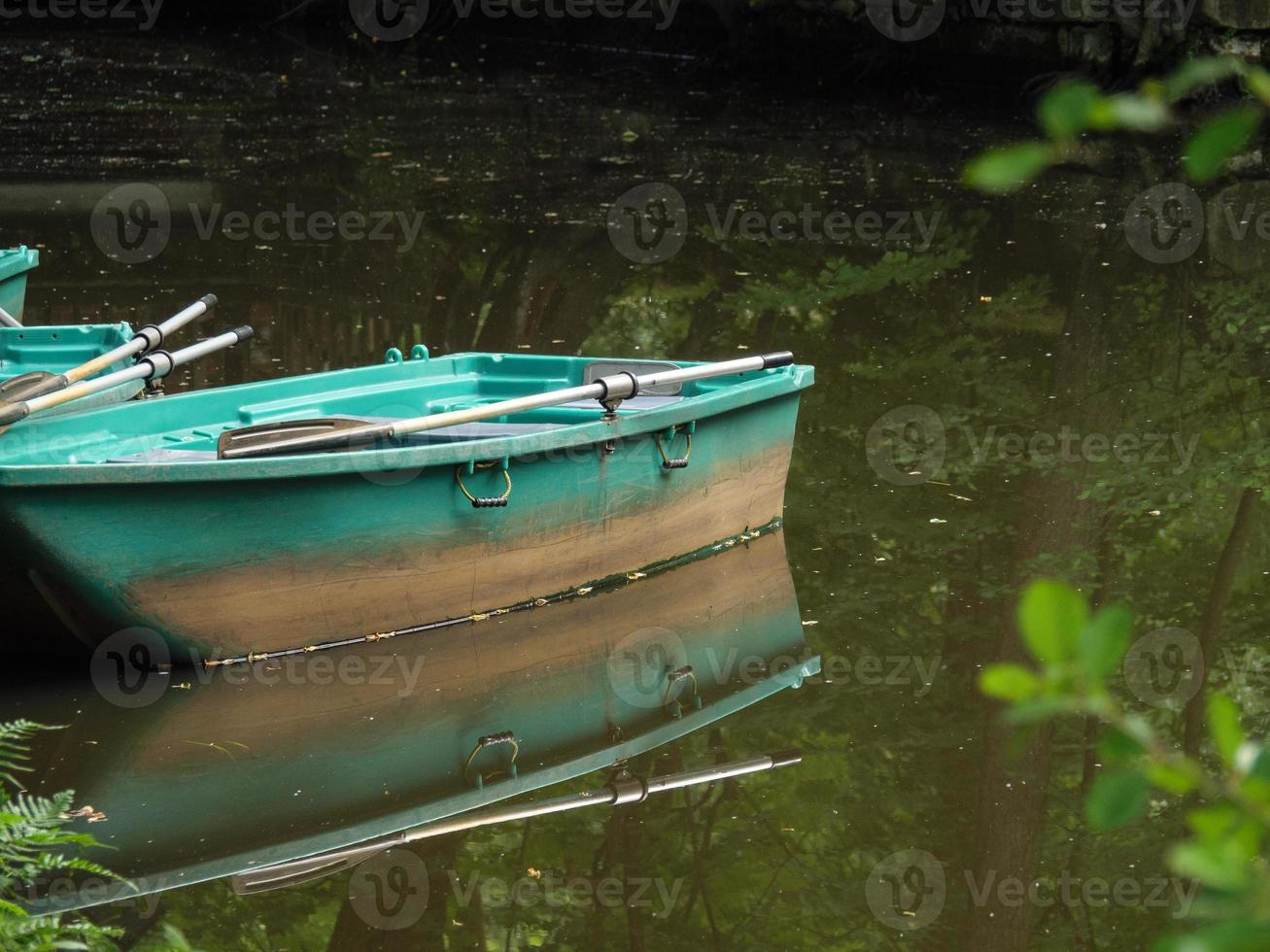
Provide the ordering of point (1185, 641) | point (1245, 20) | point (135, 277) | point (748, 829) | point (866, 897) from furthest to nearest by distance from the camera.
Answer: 1. point (1245, 20)
2. point (135, 277)
3. point (1185, 641)
4. point (748, 829)
5. point (866, 897)

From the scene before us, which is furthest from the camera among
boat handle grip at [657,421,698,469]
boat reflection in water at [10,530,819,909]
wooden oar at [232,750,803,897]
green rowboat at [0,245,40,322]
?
green rowboat at [0,245,40,322]

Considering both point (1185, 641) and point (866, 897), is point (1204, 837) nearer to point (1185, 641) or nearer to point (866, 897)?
point (866, 897)

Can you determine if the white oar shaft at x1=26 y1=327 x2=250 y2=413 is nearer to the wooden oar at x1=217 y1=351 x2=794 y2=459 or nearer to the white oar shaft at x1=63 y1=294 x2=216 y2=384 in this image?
the white oar shaft at x1=63 y1=294 x2=216 y2=384

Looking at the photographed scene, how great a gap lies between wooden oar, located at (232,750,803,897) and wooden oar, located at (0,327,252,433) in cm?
191

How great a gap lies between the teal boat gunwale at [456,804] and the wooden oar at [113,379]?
1.81 metres

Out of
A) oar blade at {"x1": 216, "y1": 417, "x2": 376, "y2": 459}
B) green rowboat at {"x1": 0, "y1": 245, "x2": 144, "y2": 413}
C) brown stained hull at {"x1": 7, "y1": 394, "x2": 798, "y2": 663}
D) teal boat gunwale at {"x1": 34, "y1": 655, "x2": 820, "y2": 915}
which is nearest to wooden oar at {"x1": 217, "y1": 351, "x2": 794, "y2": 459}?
oar blade at {"x1": 216, "y1": 417, "x2": 376, "y2": 459}

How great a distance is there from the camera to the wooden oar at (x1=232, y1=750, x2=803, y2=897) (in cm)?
467

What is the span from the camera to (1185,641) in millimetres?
6289

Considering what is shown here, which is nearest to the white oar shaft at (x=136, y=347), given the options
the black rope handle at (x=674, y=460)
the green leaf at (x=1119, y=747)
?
the black rope handle at (x=674, y=460)

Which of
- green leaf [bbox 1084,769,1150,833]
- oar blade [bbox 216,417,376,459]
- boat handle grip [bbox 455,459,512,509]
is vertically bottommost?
green leaf [bbox 1084,769,1150,833]

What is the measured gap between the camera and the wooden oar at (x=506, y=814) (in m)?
4.67

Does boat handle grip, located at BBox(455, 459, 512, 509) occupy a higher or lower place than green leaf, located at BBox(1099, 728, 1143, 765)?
higher

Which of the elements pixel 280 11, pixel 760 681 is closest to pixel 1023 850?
pixel 760 681

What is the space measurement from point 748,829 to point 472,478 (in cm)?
173
